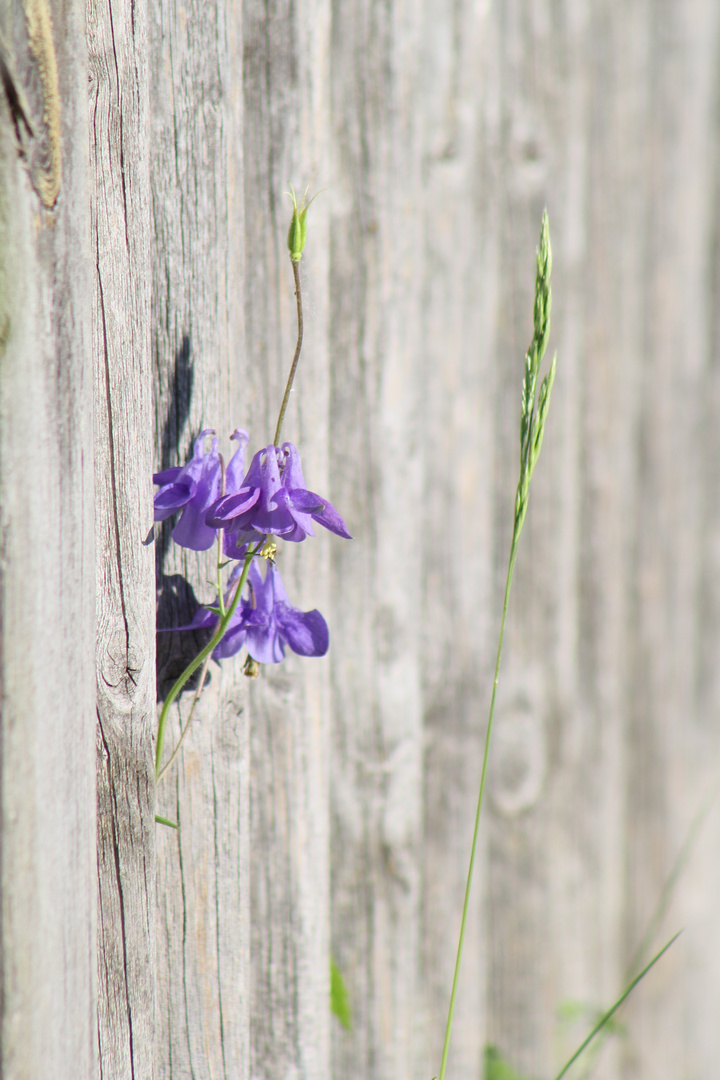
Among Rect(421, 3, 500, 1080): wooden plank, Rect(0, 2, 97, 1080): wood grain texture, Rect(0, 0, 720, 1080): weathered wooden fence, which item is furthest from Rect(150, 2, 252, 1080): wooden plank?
Rect(421, 3, 500, 1080): wooden plank

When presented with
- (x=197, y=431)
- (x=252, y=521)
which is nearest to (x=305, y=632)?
(x=252, y=521)

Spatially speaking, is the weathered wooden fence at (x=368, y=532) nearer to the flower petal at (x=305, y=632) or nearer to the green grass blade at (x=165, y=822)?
the green grass blade at (x=165, y=822)

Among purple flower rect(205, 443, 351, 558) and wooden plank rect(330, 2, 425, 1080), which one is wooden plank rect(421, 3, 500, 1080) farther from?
purple flower rect(205, 443, 351, 558)

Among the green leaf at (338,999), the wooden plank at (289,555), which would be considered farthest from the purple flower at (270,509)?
the green leaf at (338,999)

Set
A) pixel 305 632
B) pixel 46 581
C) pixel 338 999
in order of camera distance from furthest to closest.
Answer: pixel 338 999, pixel 305 632, pixel 46 581

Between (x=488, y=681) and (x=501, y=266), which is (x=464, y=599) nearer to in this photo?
(x=488, y=681)

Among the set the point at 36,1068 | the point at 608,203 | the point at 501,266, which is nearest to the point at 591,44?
the point at 608,203

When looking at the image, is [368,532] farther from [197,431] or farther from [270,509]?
[270,509]
